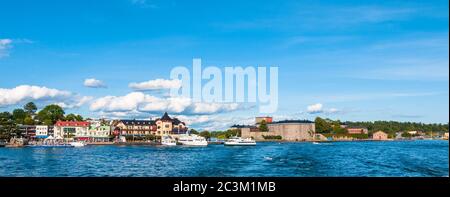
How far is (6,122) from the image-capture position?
4128cm

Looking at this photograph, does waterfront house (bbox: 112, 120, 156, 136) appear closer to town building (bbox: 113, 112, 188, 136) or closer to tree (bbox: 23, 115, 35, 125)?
town building (bbox: 113, 112, 188, 136)

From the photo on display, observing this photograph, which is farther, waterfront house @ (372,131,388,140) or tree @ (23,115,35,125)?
waterfront house @ (372,131,388,140)

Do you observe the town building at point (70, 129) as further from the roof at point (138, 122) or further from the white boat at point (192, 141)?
the white boat at point (192, 141)

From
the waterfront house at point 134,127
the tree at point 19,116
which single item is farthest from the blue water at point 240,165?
the waterfront house at point 134,127

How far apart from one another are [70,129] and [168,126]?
9.07 meters

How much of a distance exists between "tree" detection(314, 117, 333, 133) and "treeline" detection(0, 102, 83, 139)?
28.7 metres

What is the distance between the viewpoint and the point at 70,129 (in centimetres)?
4550

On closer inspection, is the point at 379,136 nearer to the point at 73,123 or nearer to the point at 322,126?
the point at 322,126

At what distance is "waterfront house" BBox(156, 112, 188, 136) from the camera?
45.8 m

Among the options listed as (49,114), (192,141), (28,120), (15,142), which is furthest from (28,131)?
(192,141)

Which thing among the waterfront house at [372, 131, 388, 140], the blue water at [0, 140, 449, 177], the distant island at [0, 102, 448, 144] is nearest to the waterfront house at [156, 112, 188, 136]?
the distant island at [0, 102, 448, 144]

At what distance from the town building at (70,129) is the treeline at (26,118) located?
3.17 ft

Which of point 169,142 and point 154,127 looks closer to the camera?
point 169,142
